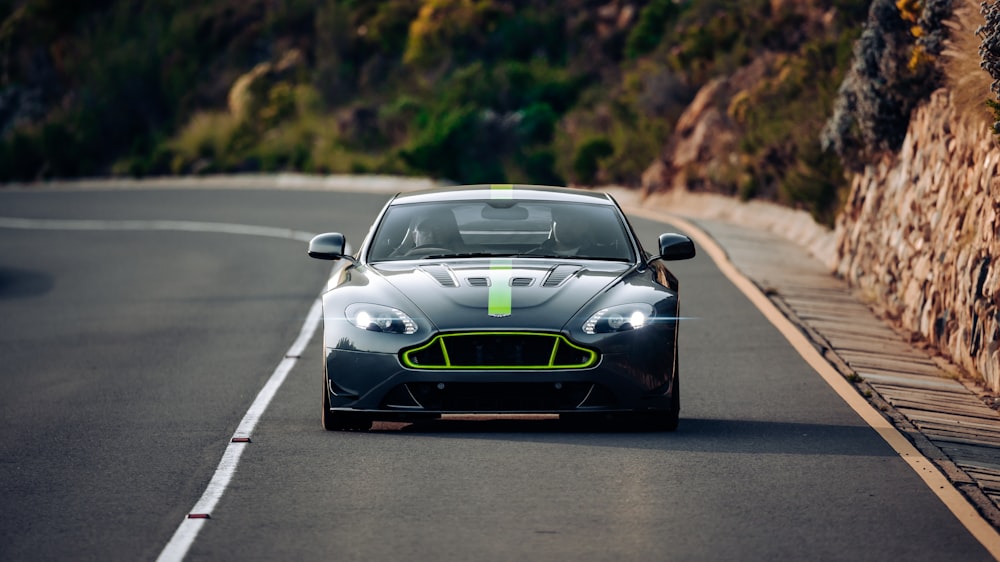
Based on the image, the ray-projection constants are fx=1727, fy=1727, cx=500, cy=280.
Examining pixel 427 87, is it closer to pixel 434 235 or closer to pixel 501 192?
pixel 501 192

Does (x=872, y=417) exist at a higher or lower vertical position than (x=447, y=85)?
higher

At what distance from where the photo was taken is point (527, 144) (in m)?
43.8

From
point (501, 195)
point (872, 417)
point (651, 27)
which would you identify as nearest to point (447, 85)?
point (651, 27)

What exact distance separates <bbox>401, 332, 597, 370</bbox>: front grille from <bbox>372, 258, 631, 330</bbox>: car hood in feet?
0.23

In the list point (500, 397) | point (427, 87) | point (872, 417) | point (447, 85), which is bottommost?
point (427, 87)

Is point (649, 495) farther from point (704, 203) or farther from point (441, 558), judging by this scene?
point (704, 203)

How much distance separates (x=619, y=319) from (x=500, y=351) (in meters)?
0.73

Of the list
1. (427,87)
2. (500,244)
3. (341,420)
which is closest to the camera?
(341,420)

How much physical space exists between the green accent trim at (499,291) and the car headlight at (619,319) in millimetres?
471

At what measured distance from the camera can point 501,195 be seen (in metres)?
11.6

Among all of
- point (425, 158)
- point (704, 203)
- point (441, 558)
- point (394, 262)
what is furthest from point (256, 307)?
point (425, 158)

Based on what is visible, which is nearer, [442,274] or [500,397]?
[500,397]

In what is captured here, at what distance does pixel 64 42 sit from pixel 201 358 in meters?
58.8

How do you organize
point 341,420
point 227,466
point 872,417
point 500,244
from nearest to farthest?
point 227,466 < point 341,420 < point 872,417 < point 500,244
